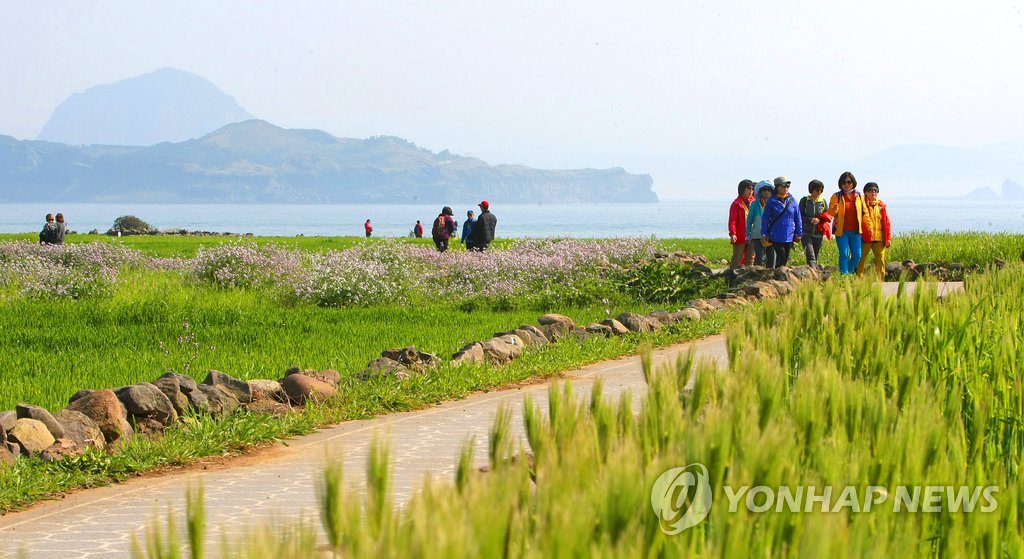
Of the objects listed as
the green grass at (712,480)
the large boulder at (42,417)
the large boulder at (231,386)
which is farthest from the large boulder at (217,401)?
the green grass at (712,480)

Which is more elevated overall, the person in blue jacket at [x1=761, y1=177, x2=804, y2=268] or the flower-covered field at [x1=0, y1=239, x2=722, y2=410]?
the person in blue jacket at [x1=761, y1=177, x2=804, y2=268]

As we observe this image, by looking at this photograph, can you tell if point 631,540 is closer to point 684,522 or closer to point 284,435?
point 684,522

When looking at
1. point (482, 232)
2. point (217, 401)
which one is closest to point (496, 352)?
point (217, 401)

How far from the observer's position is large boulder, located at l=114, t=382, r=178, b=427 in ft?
26.0

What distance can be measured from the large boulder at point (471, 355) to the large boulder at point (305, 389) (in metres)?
1.79

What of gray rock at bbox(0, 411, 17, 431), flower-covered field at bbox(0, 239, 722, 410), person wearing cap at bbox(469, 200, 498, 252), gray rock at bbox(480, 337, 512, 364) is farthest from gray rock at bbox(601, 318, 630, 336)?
person wearing cap at bbox(469, 200, 498, 252)

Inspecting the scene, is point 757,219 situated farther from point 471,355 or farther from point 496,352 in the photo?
point 471,355

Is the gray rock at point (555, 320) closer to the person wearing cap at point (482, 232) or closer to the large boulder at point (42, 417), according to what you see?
the large boulder at point (42, 417)

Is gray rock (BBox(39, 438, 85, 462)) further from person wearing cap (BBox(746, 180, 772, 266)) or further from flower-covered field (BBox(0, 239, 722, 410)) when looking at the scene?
person wearing cap (BBox(746, 180, 772, 266))

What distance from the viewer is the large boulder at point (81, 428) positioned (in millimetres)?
7336

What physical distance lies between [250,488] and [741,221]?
15.8 m

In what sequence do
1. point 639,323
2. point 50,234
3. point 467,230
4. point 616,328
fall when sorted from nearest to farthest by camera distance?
point 616,328 < point 639,323 < point 50,234 < point 467,230

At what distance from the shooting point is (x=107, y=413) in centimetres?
769

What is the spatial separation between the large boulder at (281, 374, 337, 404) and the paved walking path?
58cm
